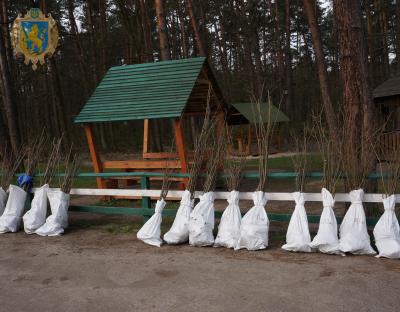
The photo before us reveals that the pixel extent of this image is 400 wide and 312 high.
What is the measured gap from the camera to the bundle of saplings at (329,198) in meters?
4.47

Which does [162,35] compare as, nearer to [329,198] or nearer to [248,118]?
[248,118]

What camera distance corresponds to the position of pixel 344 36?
5.42 meters

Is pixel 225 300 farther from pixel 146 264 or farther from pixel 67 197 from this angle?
pixel 67 197

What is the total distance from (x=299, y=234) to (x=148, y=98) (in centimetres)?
458

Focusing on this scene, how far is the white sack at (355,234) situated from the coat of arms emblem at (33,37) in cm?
905

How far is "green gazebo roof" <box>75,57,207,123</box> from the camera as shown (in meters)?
7.80

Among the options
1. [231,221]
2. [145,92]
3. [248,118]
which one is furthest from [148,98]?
[248,118]

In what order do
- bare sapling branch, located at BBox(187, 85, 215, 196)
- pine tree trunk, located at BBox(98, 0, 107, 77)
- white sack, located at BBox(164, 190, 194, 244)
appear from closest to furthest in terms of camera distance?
white sack, located at BBox(164, 190, 194, 244)
bare sapling branch, located at BBox(187, 85, 215, 196)
pine tree trunk, located at BBox(98, 0, 107, 77)

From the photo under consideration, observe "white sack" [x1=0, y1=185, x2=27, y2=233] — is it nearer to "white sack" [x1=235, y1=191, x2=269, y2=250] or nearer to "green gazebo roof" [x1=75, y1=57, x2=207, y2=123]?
"green gazebo roof" [x1=75, y1=57, x2=207, y2=123]

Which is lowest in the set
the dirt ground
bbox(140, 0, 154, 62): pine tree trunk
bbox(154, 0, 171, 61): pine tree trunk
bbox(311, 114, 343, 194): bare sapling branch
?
the dirt ground

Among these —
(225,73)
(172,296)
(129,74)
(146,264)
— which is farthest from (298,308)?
(225,73)

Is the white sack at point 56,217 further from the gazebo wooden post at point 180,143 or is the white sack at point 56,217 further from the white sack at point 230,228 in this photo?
the white sack at point 230,228

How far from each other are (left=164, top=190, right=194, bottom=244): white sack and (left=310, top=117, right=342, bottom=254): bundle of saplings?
1555 millimetres

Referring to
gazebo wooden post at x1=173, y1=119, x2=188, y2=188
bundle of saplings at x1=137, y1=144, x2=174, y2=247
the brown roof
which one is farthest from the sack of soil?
the brown roof
